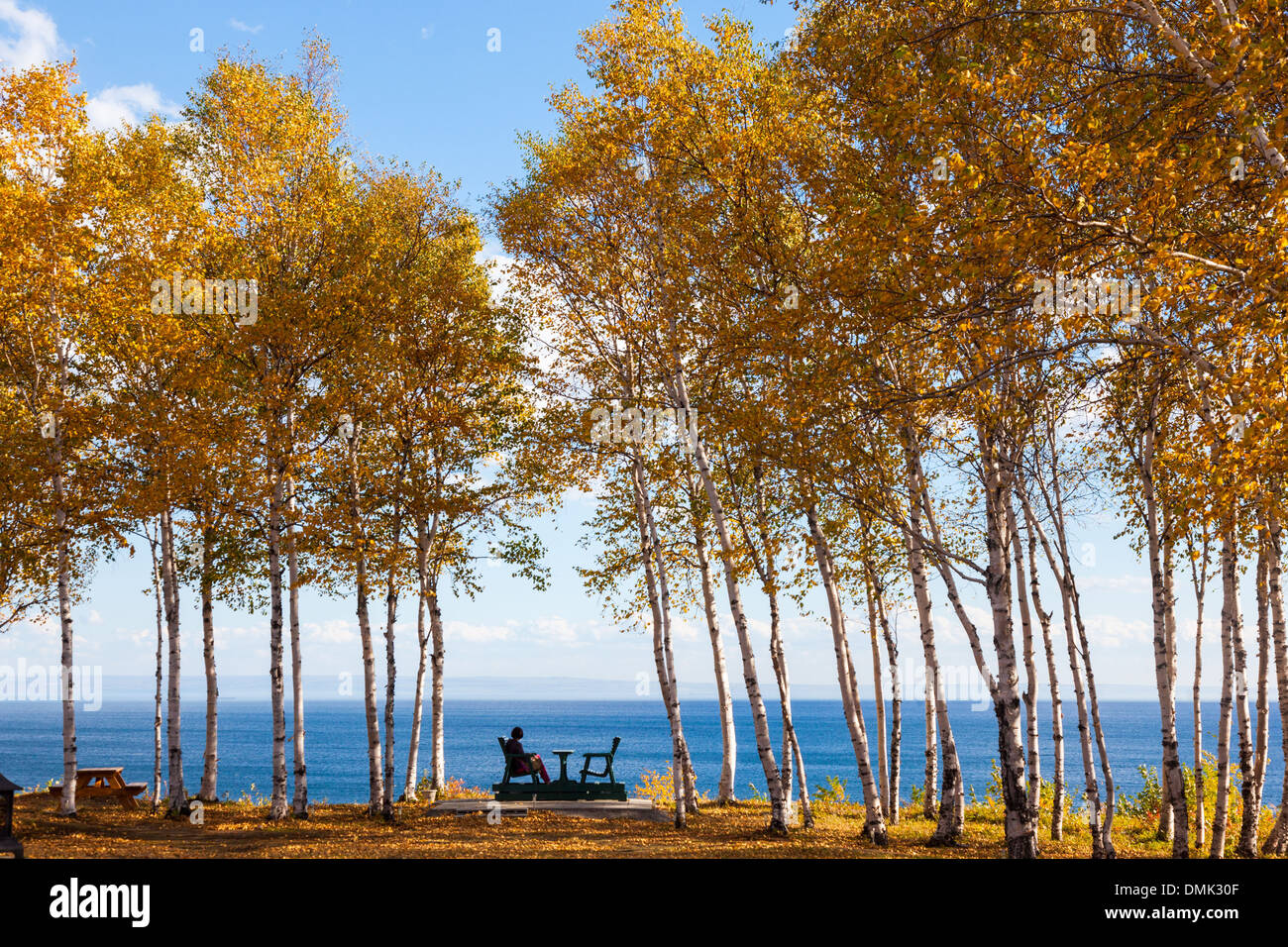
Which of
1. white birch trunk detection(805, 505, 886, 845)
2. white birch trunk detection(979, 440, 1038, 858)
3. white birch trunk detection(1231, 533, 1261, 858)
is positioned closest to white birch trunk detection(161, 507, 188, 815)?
white birch trunk detection(805, 505, 886, 845)

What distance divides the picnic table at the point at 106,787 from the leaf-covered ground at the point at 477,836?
1.31 ft

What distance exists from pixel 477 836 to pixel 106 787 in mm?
10994

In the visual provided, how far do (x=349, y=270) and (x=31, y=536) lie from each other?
27.5 feet

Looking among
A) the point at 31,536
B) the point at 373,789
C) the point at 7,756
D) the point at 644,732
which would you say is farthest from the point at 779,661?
the point at 644,732

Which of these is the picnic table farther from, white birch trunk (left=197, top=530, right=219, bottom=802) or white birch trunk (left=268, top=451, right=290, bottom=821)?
white birch trunk (left=268, top=451, right=290, bottom=821)

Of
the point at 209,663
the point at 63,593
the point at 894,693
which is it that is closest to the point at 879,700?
the point at 894,693

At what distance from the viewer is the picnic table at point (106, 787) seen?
19.7 m

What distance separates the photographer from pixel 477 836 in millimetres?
14680

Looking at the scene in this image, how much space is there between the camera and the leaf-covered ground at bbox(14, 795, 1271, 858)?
13.1 m

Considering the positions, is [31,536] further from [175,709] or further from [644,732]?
[644,732]

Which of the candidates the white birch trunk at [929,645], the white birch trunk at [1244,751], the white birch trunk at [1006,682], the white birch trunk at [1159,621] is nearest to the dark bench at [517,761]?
the white birch trunk at [929,645]

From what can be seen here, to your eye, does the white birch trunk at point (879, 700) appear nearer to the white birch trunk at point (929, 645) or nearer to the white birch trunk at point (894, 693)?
the white birch trunk at point (894, 693)

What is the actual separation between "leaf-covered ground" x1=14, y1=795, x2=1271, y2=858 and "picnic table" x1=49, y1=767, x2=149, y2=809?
1.31 ft
